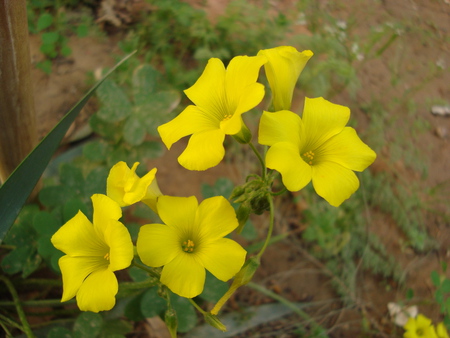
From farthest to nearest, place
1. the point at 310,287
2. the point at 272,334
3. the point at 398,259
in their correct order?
the point at 398,259 → the point at 310,287 → the point at 272,334

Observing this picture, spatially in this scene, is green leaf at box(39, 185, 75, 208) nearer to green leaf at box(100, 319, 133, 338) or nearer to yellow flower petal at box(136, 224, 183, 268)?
green leaf at box(100, 319, 133, 338)

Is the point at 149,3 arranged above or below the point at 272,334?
above

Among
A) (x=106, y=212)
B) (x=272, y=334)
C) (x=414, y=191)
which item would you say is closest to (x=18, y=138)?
(x=106, y=212)

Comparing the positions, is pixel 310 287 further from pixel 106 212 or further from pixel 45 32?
pixel 45 32

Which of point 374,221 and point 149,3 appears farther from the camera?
point 149,3

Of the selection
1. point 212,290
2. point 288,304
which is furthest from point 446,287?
point 212,290

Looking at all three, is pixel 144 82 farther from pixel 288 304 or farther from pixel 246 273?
pixel 288 304

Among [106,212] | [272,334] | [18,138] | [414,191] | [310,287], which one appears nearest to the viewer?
[106,212]
